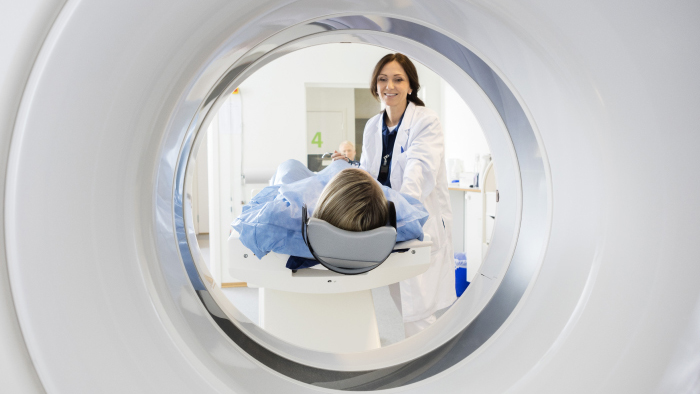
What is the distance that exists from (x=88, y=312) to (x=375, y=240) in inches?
28.5

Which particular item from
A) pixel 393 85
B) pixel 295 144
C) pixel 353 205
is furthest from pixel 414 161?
pixel 295 144

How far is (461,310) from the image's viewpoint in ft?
2.48

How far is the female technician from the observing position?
1.67m

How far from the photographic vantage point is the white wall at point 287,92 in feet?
10.8

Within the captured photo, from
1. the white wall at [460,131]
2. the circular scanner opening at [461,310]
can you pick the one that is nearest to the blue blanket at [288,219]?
the circular scanner opening at [461,310]

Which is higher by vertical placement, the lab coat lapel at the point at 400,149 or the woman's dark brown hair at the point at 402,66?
the woman's dark brown hair at the point at 402,66

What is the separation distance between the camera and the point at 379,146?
1.77 m

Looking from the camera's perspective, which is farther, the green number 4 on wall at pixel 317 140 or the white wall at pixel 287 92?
the green number 4 on wall at pixel 317 140

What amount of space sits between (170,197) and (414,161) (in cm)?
124

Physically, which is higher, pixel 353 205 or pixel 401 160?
pixel 401 160

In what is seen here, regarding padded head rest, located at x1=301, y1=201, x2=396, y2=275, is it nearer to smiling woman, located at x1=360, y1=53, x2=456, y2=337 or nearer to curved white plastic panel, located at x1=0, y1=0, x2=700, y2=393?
curved white plastic panel, located at x1=0, y1=0, x2=700, y2=393

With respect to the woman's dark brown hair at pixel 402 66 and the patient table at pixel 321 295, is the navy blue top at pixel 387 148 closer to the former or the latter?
the woman's dark brown hair at pixel 402 66

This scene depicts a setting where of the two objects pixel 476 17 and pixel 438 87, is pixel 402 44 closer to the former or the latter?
pixel 476 17

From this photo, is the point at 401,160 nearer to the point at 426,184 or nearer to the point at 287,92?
the point at 426,184
